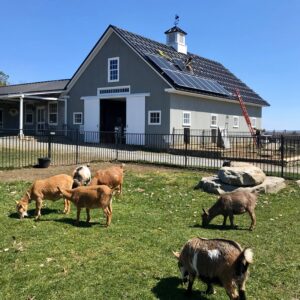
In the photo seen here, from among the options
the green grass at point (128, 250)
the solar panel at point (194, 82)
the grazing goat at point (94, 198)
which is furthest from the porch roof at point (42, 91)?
the grazing goat at point (94, 198)

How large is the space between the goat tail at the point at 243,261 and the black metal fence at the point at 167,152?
1158 cm

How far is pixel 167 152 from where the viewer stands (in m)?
25.4

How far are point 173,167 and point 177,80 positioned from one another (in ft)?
33.1

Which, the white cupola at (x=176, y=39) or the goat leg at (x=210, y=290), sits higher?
the white cupola at (x=176, y=39)

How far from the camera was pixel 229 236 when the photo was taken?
773 centimetres

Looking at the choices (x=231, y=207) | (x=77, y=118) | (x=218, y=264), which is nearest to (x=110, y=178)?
(x=231, y=207)

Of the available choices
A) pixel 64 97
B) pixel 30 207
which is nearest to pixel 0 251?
pixel 30 207

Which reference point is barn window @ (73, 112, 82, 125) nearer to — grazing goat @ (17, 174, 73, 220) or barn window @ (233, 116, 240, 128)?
barn window @ (233, 116, 240, 128)

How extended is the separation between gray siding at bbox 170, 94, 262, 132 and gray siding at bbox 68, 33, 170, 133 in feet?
2.42

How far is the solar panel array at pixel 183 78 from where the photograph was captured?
89.4 feet

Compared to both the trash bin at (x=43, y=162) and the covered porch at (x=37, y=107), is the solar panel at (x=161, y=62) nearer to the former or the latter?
the covered porch at (x=37, y=107)

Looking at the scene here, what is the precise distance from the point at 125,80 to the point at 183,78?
4.20 m

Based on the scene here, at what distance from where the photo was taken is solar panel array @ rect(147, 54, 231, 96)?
89.4 ft

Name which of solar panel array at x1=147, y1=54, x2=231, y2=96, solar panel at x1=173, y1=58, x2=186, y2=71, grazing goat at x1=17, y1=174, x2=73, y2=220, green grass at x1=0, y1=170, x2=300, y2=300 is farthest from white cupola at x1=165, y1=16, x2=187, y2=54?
grazing goat at x1=17, y1=174, x2=73, y2=220
